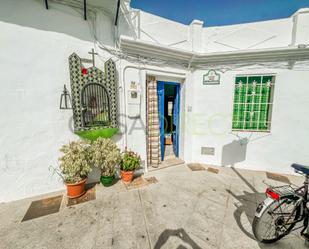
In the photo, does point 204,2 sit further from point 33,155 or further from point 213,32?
point 33,155

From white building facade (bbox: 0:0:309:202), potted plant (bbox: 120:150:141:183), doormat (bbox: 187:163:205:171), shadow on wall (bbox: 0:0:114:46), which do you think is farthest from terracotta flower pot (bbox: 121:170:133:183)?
shadow on wall (bbox: 0:0:114:46)

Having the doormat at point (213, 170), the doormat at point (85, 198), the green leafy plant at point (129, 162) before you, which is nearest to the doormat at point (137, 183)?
the green leafy plant at point (129, 162)

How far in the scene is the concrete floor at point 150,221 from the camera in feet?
6.29

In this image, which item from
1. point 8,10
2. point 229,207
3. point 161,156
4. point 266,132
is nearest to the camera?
point 8,10

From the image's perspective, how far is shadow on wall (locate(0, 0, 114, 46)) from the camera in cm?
244

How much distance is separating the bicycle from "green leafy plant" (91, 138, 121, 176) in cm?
251

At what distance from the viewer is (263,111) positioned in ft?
13.3

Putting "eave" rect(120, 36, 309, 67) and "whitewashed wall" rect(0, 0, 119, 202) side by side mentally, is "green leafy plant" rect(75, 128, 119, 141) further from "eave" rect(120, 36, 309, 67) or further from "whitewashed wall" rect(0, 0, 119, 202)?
"eave" rect(120, 36, 309, 67)

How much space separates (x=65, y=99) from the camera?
115 inches

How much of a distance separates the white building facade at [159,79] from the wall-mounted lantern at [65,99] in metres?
0.09

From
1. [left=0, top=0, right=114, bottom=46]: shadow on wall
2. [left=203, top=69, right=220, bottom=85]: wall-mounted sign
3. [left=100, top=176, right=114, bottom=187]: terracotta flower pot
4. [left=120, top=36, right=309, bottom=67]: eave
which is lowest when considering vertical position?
[left=100, top=176, right=114, bottom=187]: terracotta flower pot

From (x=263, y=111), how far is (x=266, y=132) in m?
0.60

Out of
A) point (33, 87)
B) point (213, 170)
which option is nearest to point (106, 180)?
point (33, 87)

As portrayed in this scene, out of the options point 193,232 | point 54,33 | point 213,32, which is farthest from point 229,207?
point 54,33
